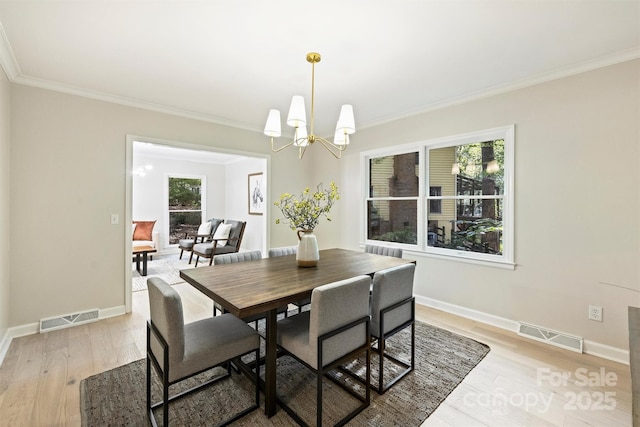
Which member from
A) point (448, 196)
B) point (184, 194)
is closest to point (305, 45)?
point (448, 196)

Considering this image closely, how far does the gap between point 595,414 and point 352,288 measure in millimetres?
1725

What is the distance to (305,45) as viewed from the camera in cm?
217

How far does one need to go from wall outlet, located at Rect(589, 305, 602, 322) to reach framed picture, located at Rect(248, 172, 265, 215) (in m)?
5.36

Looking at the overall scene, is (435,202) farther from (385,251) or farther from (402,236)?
(385,251)

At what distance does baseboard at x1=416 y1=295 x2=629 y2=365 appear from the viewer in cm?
232

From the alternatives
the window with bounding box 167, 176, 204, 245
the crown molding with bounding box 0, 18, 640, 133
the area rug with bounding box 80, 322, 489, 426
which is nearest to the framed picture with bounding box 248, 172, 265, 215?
the window with bounding box 167, 176, 204, 245

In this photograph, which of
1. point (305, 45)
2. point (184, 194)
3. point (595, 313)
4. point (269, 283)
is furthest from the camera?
point (184, 194)

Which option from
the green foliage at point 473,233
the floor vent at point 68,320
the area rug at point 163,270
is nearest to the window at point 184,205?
the area rug at point 163,270

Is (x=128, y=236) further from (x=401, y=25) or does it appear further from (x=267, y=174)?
(x=401, y=25)

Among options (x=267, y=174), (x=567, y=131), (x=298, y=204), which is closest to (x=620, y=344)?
(x=567, y=131)

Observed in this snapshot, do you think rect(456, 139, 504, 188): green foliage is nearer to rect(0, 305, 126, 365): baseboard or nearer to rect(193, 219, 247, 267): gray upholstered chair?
rect(193, 219, 247, 267): gray upholstered chair

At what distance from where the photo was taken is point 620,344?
7.61 ft

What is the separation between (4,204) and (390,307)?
341 cm

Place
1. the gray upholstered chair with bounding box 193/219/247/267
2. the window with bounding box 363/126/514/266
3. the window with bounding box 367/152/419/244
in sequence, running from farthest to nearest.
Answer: the gray upholstered chair with bounding box 193/219/247/267
the window with bounding box 367/152/419/244
the window with bounding box 363/126/514/266
